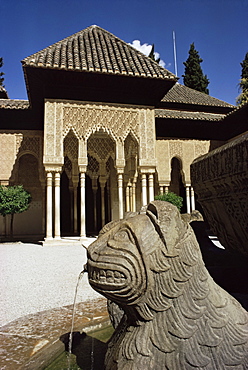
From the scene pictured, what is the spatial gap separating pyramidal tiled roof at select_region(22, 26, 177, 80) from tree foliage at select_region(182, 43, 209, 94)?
1390 cm

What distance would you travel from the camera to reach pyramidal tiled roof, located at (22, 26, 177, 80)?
11.3 meters

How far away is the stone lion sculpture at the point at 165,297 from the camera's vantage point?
1.14 m

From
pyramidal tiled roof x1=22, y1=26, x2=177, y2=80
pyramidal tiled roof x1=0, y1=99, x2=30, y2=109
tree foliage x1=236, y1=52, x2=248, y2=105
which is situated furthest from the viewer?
tree foliage x1=236, y1=52, x2=248, y2=105

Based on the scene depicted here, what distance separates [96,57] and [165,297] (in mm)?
12673

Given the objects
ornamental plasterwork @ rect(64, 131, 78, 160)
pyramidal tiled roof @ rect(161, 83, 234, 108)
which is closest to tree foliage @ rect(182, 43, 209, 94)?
pyramidal tiled roof @ rect(161, 83, 234, 108)

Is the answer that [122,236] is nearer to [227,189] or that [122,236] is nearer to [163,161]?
[227,189]

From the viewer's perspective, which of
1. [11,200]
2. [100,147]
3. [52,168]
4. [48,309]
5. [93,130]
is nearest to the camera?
[48,309]

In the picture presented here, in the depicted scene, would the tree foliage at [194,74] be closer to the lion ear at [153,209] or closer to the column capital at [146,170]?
the column capital at [146,170]

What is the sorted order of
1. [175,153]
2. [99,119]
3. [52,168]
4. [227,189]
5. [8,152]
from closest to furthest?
[227,189] < [52,168] < [99,119] < [8,152] < [175,153]

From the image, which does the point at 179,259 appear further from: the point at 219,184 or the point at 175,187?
the point at 175,187

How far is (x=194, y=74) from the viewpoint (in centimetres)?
2703

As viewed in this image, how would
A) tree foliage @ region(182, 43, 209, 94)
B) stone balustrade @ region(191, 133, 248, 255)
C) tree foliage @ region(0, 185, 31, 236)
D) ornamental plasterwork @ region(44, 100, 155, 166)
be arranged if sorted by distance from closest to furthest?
stone balustrade @ region(191, 133, 248, 255) < ornamental plasterwork @ region(44, 100, 155, 166) < tree foliage @ region(0, 185, 31, 236) < tree foliage @ region(182, 43, 209, 94)

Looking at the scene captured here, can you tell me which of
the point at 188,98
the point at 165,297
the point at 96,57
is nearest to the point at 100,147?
the point at 96,57

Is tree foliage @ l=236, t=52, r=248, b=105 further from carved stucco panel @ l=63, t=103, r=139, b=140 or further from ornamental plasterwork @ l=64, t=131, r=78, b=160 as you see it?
ornamental plasterwork @ l=64, t=131, r=78, b=160
